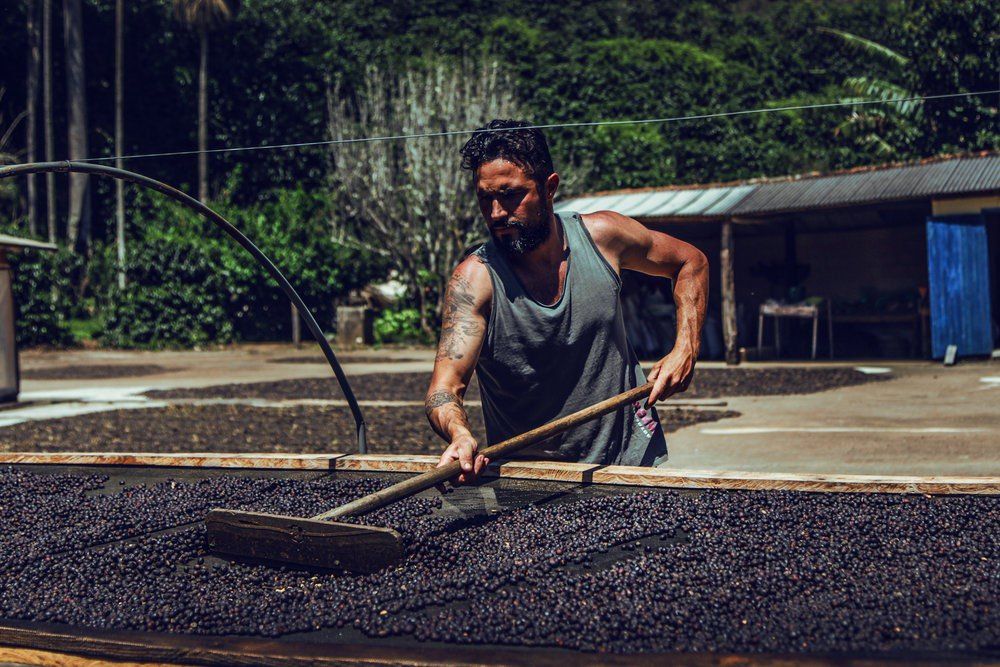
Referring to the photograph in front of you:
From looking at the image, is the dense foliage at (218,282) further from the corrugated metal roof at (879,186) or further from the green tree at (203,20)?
the corrugated metal roof at (879,186)

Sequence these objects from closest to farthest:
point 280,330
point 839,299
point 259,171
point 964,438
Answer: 1. point 964,438
2. point 839,299
3. point 280,330
4. point 259,171

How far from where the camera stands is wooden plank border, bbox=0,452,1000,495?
289 cm

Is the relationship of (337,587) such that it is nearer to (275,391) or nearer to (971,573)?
(971,573)

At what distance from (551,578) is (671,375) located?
933mm

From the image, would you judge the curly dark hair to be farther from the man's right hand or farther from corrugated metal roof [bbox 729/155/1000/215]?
corrugated metal roof [bbox 729/155/1000/215]

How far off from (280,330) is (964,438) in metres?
16.4

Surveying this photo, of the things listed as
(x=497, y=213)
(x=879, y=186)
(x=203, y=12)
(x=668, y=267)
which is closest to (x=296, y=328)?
(x=203, y=12)

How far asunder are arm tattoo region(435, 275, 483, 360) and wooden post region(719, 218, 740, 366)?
11.3m

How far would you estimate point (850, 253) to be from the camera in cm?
1534

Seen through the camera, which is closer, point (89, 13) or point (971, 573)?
point (971, 573)

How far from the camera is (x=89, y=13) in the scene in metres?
25.0

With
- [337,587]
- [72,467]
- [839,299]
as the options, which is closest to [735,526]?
[337,587]

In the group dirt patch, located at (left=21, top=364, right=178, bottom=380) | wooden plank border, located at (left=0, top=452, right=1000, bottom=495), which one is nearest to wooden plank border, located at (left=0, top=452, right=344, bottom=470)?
wooden plank border, located at (left=0, top=452, right=1000, bottom=495)

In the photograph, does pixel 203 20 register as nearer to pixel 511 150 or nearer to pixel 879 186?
pixel 879 186
